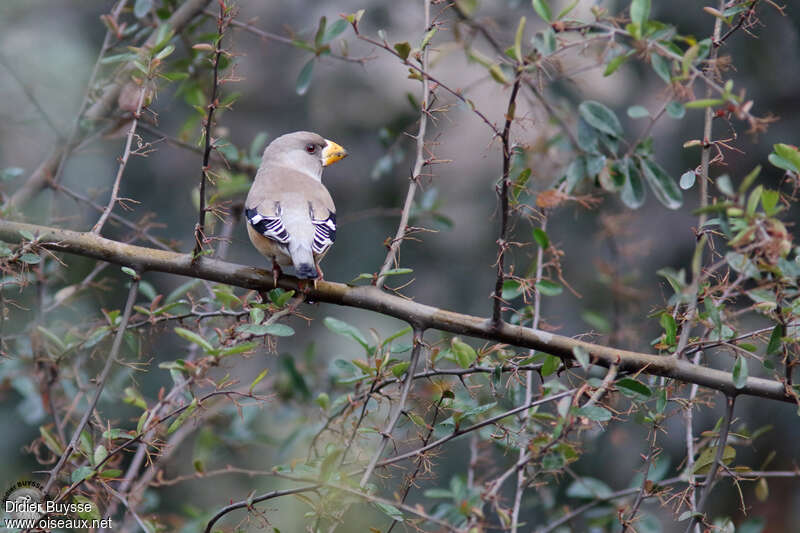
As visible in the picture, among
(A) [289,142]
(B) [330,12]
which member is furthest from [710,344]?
(B) [330,12]

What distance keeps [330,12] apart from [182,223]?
1.82 m

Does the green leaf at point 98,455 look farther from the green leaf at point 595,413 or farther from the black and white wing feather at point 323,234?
the green leaf at point 595,413

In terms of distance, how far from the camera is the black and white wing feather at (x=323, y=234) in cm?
325

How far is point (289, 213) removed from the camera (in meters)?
3.43

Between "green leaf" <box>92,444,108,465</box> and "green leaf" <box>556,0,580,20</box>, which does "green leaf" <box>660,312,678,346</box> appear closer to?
"green leaf" <box>556,0,580,20</box>

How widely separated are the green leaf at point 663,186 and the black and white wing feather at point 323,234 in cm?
137

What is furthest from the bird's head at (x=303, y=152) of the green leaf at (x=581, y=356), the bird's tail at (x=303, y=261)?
the green leaf at (x=581, y=356)

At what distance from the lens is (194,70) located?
4035 millimetres

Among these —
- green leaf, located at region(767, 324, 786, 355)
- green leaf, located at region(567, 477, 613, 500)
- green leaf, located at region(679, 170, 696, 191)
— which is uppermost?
green leaf, located at region(679, 170, 696, 191)

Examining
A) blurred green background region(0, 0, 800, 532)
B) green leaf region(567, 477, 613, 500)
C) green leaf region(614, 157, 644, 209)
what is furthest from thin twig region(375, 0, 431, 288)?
green leaf region(567, 477, 613, 500)

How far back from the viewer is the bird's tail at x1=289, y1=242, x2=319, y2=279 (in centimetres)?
287

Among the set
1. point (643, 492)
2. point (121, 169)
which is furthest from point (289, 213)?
point (643, 492)

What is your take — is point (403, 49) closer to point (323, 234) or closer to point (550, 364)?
point (550, 364)

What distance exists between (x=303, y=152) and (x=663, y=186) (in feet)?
7.94
